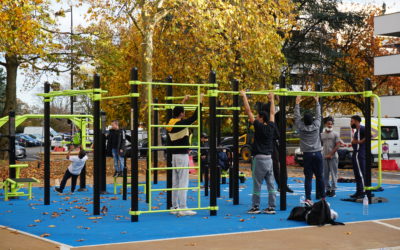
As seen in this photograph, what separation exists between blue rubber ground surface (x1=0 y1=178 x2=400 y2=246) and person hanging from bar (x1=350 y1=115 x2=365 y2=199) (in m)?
0.55

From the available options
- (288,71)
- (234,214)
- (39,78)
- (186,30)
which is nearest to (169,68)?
(186,30)

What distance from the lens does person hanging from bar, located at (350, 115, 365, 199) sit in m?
14.1

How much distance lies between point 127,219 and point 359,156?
576cm

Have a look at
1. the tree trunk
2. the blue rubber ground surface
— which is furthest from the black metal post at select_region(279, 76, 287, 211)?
the tree trunk

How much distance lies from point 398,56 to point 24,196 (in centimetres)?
3364

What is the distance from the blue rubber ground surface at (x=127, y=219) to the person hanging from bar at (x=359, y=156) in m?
0.55

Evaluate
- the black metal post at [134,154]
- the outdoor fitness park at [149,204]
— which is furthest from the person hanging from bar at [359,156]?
the black metal post at [134,154]

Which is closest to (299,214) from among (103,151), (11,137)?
(103,151)

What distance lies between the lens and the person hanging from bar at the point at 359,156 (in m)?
14.1

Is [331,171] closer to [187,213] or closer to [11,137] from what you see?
[187,213]

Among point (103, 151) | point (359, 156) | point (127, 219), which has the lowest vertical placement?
point (127, 219)

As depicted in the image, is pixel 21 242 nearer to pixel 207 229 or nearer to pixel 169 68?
pixel 207 229

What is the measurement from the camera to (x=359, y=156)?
14.2 m

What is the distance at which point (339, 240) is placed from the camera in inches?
356
